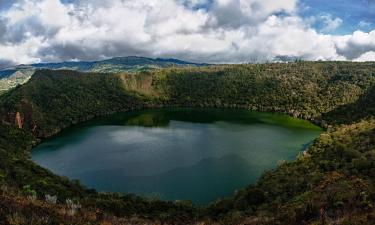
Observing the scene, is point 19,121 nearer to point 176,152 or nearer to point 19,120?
point 19,120

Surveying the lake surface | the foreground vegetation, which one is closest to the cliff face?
the foreground vegetation

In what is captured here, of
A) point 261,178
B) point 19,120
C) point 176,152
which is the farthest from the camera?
point 19,120

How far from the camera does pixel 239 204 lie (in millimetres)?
48188

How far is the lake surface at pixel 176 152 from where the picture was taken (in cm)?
7088

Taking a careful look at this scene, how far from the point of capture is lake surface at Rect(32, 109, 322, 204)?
70.9 m

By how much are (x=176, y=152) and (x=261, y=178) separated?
3541 centimetres

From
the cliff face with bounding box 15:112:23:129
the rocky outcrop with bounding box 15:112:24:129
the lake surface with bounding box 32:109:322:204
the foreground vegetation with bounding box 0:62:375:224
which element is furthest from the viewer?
the rocky outcrop with bounding box 15:112:24:129

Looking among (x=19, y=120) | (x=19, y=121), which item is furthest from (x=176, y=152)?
(x=19, y=120)

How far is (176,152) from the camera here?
96.1 meters

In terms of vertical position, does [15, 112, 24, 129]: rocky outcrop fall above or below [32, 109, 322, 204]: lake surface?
above

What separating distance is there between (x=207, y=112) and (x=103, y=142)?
79319mm

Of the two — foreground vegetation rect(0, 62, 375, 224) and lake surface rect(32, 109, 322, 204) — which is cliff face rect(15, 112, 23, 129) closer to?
foreground vegetation rect(0, 62, 375, 224)

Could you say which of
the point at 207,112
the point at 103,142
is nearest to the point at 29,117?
the point at 103,142

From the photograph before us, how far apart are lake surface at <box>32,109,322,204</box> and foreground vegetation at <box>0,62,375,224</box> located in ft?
25.3
